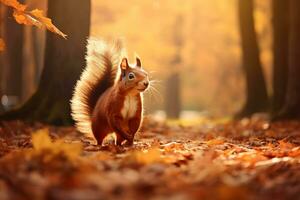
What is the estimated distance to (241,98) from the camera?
1244 inches

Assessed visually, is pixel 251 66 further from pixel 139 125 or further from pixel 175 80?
pixel 175 80

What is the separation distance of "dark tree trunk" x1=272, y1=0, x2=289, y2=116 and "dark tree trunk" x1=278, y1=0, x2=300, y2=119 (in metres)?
2.09

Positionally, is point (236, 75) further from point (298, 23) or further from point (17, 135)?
point (17, 135)

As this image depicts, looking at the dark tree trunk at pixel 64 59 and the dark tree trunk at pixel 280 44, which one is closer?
the dark tree trunk at pixel 64 59

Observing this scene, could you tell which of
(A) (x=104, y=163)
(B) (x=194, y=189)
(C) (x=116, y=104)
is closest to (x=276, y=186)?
(B) (x=194, y=189)

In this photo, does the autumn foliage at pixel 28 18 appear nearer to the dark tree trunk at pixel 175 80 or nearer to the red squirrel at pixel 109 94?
the red squirrel at pixel 109 94

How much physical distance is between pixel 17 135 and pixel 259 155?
4.26 m

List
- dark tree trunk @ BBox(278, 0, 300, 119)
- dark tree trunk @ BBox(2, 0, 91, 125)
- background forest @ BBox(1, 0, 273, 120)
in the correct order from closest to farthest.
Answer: dark tree trunk @ BBox(2, 0, 91, 125) < dark tree trunk @ BBox(278, 0, 300, 119) < background forest @ BBox(1, 0, 273, 120)

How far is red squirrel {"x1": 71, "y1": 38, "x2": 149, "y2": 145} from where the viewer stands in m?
6.58

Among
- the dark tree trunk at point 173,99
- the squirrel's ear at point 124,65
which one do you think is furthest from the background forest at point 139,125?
the dark tree trunk at point 173,99

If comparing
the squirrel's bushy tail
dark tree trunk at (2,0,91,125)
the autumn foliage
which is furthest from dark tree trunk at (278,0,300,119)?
the autumn foliage

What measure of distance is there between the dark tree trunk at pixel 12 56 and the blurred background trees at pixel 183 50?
40 mm

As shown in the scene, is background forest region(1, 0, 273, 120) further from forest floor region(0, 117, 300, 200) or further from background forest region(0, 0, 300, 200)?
forest floor region(0, 117, 300, 200)

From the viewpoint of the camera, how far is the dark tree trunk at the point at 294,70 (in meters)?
12.3
